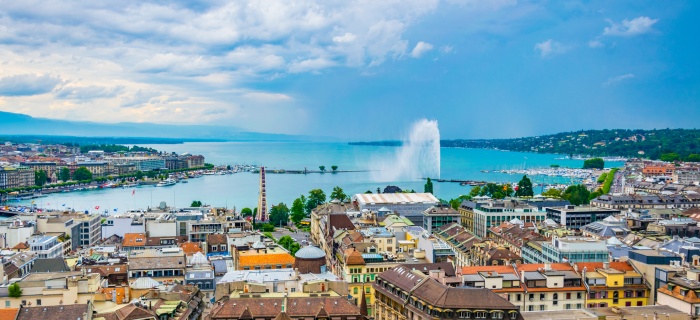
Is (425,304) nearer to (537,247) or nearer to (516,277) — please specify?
(516,277)

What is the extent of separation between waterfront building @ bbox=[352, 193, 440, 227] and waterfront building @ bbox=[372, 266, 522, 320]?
31.1 metres

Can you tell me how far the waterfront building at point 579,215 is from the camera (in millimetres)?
61344

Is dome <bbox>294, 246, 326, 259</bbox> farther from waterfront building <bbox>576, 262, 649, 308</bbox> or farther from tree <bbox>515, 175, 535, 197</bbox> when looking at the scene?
tree <bbox>515, 175, 535, 197</bbox>

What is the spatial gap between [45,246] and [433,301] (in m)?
29.6

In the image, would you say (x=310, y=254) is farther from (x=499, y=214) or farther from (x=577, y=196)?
(x=577, y=196)

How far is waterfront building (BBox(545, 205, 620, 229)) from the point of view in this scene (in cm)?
6134

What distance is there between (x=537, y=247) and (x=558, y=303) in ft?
39.1

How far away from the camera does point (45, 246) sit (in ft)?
148

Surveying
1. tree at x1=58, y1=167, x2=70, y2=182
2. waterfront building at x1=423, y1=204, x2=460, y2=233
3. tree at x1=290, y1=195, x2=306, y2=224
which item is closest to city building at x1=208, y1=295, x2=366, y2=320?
waterfront building at x1=423, y1=204, x2=460, y2=233

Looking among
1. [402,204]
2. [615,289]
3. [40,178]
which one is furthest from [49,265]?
[40,178]

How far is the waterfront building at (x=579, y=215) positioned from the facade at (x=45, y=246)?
42.2 metres

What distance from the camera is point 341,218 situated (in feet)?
180

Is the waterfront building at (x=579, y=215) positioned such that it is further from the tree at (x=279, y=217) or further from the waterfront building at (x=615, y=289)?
the tree at (x=279, y=217)

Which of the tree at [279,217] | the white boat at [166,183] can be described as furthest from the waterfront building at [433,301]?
the white boat at [166,183]
